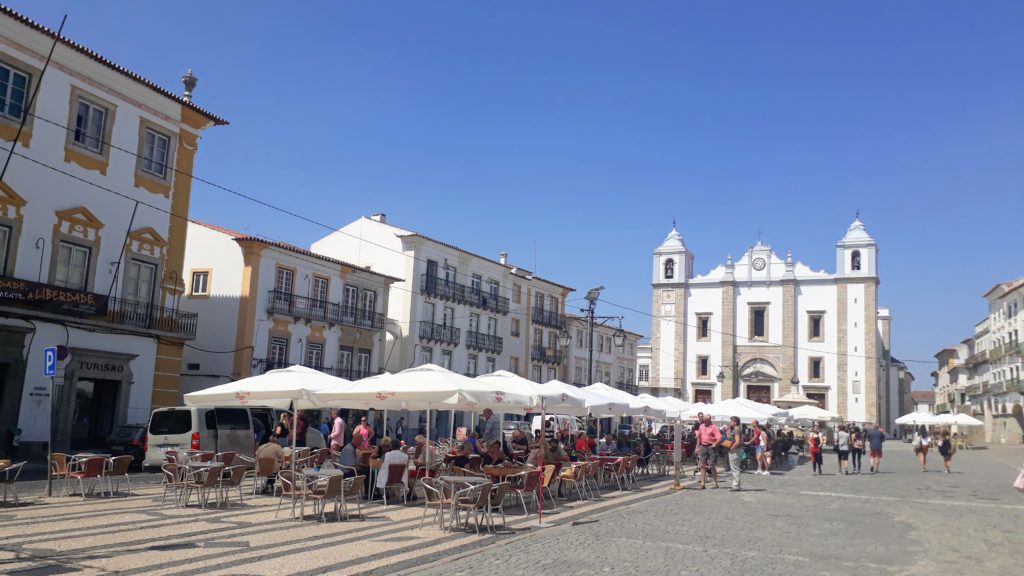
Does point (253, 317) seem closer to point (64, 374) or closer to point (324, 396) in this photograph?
point (64, 374)

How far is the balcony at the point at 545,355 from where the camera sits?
5359 centimetres

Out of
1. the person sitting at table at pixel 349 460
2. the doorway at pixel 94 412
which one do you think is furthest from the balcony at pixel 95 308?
the person sitting at table at pixel 349 460

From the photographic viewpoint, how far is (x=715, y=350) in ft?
209

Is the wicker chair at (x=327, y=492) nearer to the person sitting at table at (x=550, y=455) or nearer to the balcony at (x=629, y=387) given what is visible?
the person sitting at table at (x=550, y=455)

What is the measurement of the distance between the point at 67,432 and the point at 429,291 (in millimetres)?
23979

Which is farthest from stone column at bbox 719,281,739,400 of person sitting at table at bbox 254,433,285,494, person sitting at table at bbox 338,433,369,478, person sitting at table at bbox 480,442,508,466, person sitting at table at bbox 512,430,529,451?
person sitting at table at bbox 254,433,285,494

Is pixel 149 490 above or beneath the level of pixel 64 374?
beneath

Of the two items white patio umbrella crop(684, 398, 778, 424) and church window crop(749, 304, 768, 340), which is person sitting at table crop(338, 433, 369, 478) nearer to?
white patio umbrella crop(684, 398, 778, 424)

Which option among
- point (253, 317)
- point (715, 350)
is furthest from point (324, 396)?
point (715, 350)

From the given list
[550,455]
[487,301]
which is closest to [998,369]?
[487,301]

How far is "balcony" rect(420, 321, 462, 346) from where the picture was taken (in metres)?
43.7

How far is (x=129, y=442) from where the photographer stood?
20.2m

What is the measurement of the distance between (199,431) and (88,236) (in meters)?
7.34

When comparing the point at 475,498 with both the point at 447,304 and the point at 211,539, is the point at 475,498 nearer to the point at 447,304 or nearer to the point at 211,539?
the point at 211,539
